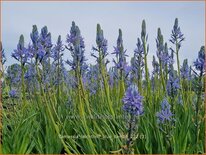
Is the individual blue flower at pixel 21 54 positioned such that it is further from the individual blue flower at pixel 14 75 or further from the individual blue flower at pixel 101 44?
the individual blue flower at pixel 14 75

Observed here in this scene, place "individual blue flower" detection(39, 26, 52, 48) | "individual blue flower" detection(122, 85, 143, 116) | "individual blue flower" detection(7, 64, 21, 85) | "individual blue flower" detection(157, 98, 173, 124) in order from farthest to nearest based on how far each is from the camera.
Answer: "individual blue flower" detection(7, 64, 21, 85), "individual blue flower" detection(39, 26, 52, 48), "individual blue flower" detection(157, 98, 173, 124), "individual blue flower" detection(122, 85, 143, 116)

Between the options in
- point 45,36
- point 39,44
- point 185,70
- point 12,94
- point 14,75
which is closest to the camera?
point 39,44

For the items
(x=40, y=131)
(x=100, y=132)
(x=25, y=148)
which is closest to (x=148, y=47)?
(x=100, y=132)

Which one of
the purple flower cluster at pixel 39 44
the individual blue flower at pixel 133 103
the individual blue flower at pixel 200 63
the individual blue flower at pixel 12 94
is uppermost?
the purple flower cluster at pixel 39 44

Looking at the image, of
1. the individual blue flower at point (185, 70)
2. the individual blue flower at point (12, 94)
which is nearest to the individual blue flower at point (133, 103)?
the individual blue flower at point (185, 70)

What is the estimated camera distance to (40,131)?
4.23 m

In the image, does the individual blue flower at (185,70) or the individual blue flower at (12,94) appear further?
the individual blue flower at (12,94)

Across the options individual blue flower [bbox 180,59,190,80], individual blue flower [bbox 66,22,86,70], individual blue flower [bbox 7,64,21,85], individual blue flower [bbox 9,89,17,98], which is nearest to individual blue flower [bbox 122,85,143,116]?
individual blue flower [bbox 66,22,86,70]

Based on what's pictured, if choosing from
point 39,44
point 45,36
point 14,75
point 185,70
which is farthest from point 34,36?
point 14,75

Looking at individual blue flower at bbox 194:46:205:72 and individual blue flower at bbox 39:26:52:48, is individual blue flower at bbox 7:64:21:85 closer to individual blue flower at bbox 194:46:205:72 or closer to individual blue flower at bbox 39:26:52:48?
individual blue flower at bbox 39:26:52:48

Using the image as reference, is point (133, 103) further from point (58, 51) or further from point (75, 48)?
point (58, 51)

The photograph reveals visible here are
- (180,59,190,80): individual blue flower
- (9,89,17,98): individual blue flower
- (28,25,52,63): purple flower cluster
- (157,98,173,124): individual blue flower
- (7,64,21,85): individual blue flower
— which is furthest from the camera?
(7,64,21,85): individual blue flower

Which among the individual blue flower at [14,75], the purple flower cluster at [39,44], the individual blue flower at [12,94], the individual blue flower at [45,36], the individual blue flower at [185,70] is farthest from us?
the individual blue flower at [14,75]

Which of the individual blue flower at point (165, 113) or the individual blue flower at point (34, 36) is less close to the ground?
the individual blue flower at point (34, 36)
